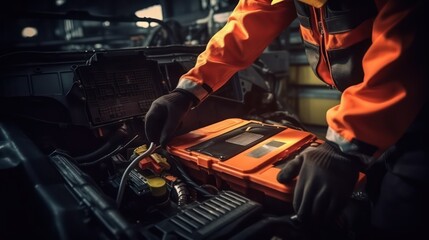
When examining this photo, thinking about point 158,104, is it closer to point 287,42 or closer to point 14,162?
point 14,162

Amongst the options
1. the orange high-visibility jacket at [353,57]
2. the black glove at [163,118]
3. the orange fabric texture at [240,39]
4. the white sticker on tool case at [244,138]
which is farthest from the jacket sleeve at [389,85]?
the black glove at [163,118]

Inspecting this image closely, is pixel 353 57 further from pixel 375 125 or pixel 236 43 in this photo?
pixel 236 43

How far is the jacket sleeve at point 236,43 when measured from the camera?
4.37 feet

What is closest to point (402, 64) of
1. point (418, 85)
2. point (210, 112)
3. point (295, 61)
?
point (418, 85)

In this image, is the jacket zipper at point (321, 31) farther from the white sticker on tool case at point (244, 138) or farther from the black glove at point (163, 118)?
the black glove at point (163, 118)

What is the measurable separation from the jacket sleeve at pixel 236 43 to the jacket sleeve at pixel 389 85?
57 centimetres

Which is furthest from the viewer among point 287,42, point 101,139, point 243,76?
point 287,42

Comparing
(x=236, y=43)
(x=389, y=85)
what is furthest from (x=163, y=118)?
(x=389, y=85)

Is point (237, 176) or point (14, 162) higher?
point (14, 162)

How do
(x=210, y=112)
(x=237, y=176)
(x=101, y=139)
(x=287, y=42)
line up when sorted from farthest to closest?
(x=287, y=42) < (x=210, y=112) < (x=101, y=139) < (x=237, y=176)

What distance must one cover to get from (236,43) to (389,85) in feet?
2.25

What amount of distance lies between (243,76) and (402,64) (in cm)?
117

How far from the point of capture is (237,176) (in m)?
1.02

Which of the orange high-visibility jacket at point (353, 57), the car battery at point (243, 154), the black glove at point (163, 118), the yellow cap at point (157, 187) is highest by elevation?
the orange high-visibility jacket at point (353, 57)
